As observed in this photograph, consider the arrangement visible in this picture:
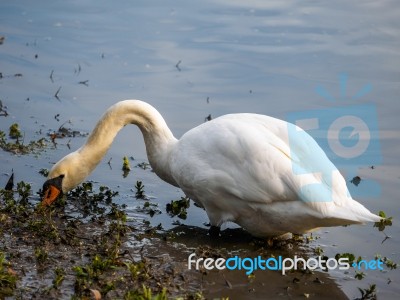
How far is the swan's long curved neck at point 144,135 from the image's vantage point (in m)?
8.27

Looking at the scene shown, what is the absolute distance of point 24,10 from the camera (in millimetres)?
14914

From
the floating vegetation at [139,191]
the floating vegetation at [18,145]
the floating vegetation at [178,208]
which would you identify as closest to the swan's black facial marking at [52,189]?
the floating vegetation at [139,191]

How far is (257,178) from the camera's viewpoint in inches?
281

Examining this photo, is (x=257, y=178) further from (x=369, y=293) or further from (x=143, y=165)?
(x=143, y=165)

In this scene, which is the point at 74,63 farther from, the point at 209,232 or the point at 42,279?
the point at 42,279

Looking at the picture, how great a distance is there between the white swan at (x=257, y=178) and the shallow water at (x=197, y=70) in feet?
1.66

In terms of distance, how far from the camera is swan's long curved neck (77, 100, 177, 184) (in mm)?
8273

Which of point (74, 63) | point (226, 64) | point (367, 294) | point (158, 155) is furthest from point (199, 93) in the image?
point (367, 294)

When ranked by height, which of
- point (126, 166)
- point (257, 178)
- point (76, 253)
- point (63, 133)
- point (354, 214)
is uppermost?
point (63, 133)

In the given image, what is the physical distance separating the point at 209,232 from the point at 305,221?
1.09 metres

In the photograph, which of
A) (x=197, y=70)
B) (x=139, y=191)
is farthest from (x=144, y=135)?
(x=197, y=70)

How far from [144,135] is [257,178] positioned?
1708 millimetres

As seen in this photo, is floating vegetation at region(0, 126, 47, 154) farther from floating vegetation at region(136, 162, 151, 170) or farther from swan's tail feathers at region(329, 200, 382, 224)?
swan's tail feathers at region(329, 200, 382, 224)

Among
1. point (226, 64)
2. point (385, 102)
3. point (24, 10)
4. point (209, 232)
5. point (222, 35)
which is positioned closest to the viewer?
point (209, 232)
